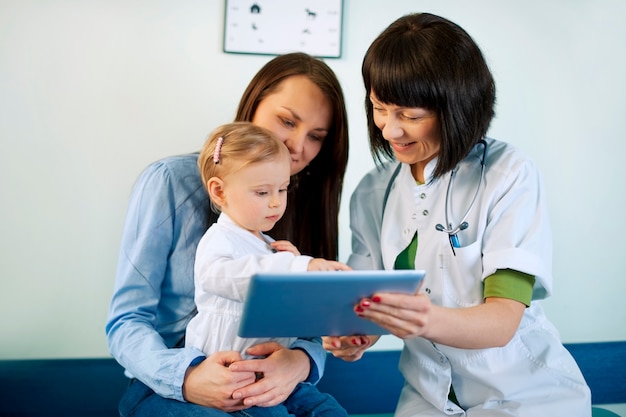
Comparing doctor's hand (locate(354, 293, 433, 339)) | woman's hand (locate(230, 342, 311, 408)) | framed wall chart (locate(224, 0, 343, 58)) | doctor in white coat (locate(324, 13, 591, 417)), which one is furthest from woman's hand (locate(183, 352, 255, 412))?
framed wall chart (locate(224, 0, 343, 58))

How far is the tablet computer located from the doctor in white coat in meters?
0.25

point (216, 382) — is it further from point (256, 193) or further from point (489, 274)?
point (489, 274)

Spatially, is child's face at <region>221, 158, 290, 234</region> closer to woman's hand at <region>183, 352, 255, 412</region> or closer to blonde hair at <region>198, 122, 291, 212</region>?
blonde hair at <region>198, 122, 291, 212</region>

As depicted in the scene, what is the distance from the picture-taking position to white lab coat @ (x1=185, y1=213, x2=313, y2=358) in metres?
1.46

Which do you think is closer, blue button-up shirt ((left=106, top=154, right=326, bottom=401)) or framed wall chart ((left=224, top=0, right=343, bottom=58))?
blue button-up shirt ((left=106, top=154, right=326, bottom=401))

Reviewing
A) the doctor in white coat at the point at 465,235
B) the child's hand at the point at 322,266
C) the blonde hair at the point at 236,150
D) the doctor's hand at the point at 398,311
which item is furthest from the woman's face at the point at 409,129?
the doctor's hand at the point at 398,311

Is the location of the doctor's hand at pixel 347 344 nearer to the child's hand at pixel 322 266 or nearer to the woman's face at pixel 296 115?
the child's hand at pixel 322 266

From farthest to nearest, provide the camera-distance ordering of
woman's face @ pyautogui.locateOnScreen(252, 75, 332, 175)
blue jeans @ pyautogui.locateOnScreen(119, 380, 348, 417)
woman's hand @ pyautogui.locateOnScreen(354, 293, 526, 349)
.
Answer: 1. woman's face @ pyautogui.locateOnScreen(252, 75, 332, 175)
2. blue jeans @ pyautogui.locateOnScreen(119, 380, 348, 417)
3. woman's hand @ pyautogui.locateOnScreen(354, 293, 526, 349)

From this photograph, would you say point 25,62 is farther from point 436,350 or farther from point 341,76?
point 436,350

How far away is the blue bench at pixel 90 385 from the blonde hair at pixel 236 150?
4.08 feet

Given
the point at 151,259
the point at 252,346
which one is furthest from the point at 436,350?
the point at 151,259

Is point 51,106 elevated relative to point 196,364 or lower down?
elevated

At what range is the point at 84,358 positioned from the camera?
2588 mm

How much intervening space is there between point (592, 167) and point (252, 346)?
1.95m
